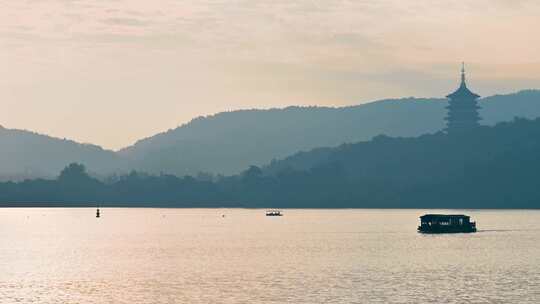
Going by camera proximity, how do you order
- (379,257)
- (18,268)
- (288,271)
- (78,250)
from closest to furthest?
(288,271) < (18,268) < (379,257) < (78,250)

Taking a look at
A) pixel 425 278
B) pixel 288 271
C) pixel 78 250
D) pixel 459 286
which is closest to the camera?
pixel 459 286

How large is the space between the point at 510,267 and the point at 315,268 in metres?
26.1

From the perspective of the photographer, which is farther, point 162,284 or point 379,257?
point 379,257

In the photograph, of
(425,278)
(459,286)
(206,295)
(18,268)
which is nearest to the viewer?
(206,295)

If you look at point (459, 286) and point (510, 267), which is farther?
point (510, 267)

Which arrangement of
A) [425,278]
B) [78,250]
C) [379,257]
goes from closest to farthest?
[425,278] → [379,257] → [78,250]

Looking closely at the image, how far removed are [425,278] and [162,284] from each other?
101 feet

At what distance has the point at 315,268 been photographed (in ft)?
476

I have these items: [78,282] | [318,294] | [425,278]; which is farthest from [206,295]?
[425,278]

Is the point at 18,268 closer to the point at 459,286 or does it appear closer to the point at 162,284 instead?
the point at 162,284

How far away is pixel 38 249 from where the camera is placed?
199 m

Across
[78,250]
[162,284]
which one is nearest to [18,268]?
[162,284]

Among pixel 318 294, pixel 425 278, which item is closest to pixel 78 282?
pixel 318 294

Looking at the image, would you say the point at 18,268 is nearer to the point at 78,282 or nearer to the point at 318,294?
the point at 78,282
